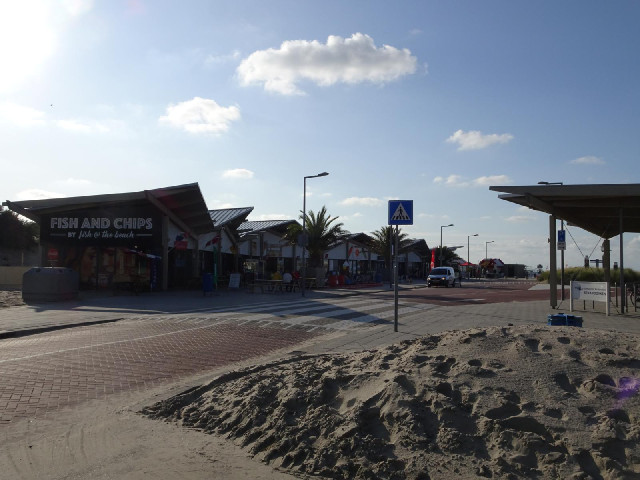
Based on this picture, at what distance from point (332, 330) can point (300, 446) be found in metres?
9.30

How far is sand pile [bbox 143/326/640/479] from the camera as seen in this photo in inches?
161

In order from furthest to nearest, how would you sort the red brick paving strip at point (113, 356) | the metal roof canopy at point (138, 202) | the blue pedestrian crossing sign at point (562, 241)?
the metal roof canopy at point (138, 202) < the blue pedestrian crossing sign at point (562, 241) < the red brick paving strip at point (113, 356)

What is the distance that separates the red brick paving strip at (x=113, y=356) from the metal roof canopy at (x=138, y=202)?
521 inches

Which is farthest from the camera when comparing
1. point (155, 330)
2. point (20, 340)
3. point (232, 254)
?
point (232, 254)

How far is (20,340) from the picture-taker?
38.2 feet

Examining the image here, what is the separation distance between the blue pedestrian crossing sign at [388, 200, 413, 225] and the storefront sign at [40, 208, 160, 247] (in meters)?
18.2

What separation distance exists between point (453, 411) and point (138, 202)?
988 inches

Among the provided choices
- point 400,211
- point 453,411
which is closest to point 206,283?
point 400,211

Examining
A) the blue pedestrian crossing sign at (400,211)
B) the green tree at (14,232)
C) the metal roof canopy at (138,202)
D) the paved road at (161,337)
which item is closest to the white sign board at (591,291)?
the paved road at (161,337)

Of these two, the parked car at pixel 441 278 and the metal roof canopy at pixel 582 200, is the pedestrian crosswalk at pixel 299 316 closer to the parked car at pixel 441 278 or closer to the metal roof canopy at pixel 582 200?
the metal roof canopy at pixel 582 200

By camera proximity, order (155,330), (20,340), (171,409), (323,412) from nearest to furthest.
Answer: (323,412) → (171,409) → (20,340) → (155,330)

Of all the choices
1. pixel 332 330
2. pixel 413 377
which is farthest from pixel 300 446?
pixel 332 330

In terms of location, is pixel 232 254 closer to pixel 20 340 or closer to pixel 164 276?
pixel 164 276

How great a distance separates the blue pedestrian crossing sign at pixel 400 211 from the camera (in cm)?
1208
